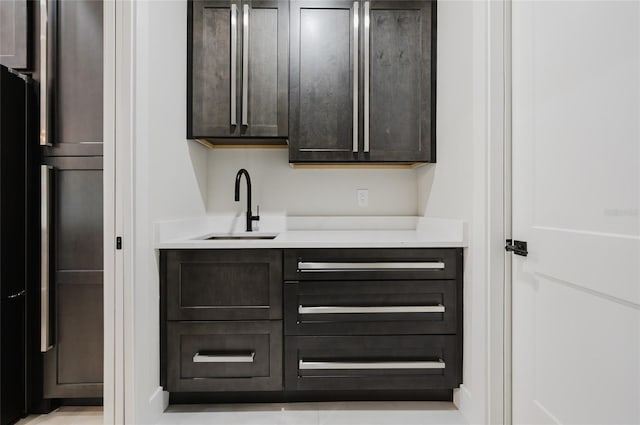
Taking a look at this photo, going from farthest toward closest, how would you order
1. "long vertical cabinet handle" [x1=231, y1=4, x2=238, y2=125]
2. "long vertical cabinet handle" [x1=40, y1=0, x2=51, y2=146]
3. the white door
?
1. "long vertical cabinet handle" [x1=231, y1=4, x2=238, y2=125]
2. "long vertical cabinet handle" [x1=40, y1=0, x2=51, y2=146]
3. the white door

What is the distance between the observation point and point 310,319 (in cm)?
174

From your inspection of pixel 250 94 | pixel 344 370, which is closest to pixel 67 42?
pixel 250 94

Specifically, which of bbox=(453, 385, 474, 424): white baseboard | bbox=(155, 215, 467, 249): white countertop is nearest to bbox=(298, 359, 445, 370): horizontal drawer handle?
bbox=(453, 385, 474, 424): white baseboard

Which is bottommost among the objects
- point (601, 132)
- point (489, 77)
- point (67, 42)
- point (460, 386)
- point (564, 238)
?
point (460, 386)

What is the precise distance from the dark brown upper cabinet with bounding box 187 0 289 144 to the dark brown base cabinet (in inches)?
29.4

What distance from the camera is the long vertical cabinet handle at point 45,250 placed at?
5.58ft

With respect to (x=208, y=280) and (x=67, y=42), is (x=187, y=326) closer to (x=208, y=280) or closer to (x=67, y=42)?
(x=208, y=280)

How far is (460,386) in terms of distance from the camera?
1.75 metres

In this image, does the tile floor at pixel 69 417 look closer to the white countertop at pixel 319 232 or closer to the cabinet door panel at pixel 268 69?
the white countertop at pixel 319 232

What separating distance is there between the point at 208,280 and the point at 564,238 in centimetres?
142

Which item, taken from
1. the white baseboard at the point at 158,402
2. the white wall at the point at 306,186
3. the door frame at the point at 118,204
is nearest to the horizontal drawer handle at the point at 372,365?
the white baseboard at the point at 158,402

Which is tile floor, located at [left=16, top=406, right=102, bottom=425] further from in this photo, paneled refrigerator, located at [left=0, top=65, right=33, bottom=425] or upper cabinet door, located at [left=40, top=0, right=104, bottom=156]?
upper cabinet door, located at [left=40, top=0, right=104, bottom=156]

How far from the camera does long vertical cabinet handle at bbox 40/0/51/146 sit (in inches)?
67.2

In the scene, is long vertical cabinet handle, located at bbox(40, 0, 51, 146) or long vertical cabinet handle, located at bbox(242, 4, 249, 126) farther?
long vertical cabinet handle, located at bbox(242, 4, 249, 126)
